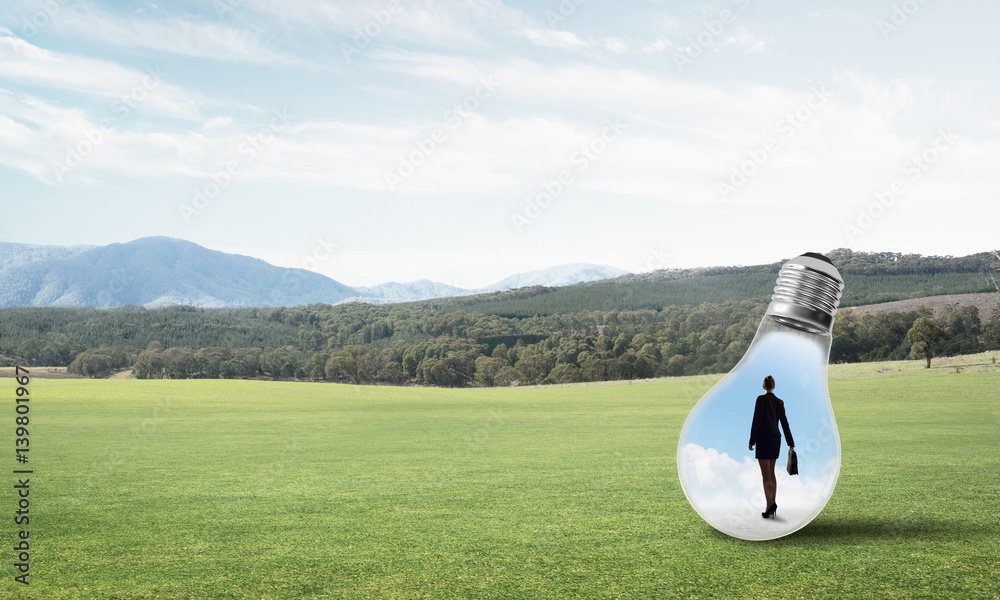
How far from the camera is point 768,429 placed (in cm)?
448

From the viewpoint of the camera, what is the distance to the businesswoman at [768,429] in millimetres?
4484

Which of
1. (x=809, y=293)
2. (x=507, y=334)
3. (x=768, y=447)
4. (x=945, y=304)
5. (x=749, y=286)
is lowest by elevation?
(x=768, y=447)

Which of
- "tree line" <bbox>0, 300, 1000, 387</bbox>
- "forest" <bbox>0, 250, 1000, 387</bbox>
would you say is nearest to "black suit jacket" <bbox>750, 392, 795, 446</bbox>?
"forest" <bbox>0, 250, 1000, 387</bbox>

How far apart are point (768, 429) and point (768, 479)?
38cm

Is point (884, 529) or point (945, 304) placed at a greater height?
point (945, 304)

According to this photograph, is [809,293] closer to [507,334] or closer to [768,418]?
[768,418]

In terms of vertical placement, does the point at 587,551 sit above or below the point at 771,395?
below

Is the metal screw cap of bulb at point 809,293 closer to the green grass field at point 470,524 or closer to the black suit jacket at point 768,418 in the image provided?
the black suit jacket at point 768,418

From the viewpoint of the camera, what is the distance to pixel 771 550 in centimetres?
572

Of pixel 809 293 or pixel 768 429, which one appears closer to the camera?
pixel 809 293

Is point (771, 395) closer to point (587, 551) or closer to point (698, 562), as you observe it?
point (698, 562)

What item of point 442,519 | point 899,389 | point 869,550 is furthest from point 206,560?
point 899,389

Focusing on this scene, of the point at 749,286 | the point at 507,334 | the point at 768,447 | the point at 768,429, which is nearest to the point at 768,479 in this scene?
the point at 768,447

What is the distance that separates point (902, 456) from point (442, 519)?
1123 cm
